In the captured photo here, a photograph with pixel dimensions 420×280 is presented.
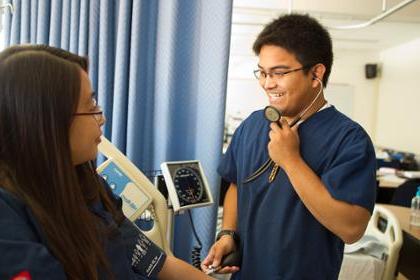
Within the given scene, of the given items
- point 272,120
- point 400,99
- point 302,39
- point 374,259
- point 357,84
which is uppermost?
point 357,84

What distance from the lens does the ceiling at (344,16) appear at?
378 centimetres

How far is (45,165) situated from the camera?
2.40 feet

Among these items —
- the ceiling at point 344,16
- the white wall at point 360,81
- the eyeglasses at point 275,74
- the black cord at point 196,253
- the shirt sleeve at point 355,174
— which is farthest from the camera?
the white wall at point 360,81

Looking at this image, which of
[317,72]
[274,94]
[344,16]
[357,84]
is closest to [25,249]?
[274,94]

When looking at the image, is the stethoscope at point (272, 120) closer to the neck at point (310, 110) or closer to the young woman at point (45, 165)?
the neck at point (310, 110)

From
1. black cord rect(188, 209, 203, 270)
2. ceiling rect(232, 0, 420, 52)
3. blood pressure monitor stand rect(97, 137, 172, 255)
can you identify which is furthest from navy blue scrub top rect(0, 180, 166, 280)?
ceiling rect(232, 0, 420, 52)

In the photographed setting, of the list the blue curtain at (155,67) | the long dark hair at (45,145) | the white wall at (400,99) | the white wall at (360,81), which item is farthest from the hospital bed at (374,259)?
the white wall at (360,81)

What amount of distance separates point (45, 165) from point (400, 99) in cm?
554

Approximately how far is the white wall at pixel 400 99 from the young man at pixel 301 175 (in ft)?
14.4

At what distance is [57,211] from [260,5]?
11.6 ft

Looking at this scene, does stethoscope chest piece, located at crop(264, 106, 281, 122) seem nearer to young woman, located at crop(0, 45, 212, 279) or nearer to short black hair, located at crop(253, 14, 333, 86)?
short black hair, located at crop(253, 14, 333, 86)

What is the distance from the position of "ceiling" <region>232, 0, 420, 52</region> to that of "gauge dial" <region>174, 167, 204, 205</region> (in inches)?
89.2

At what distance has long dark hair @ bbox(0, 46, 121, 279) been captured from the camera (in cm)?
71

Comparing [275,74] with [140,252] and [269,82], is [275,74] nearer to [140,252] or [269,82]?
[269,82]
